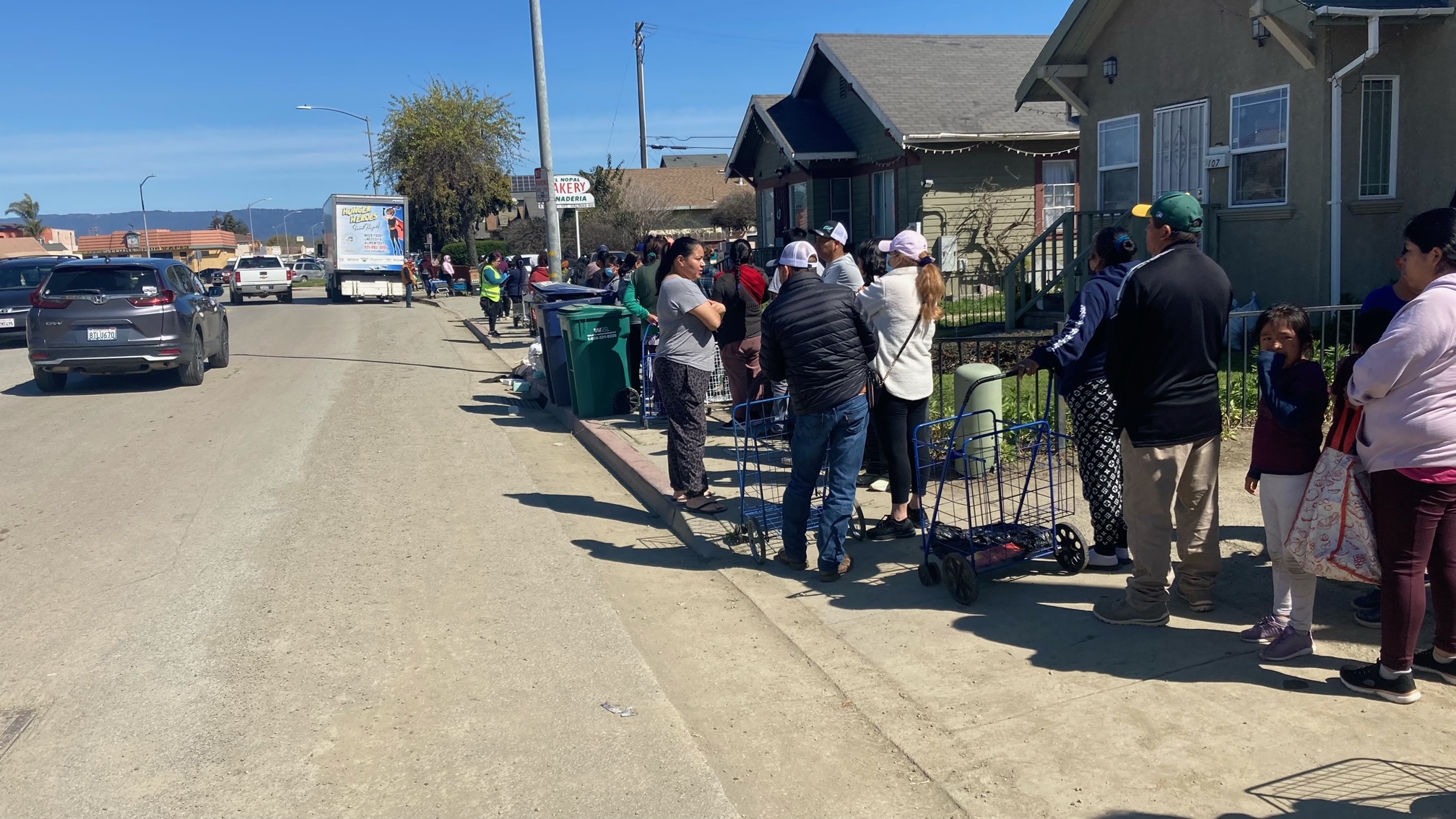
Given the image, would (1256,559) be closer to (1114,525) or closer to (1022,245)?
(1114,525)

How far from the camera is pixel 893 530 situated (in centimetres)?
657

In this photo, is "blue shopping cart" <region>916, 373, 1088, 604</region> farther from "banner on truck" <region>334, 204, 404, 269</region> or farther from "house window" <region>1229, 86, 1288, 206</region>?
"banner on truck" <region>334, 204, 404, 269</region>

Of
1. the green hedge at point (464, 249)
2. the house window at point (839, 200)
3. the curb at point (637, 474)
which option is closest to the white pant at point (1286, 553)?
the curb at point (637, 474)

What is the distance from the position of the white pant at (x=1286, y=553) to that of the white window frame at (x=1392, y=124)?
28.0 ft

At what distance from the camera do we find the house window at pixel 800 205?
2366cm

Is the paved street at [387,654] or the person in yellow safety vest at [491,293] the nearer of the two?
the paved street at [387,654]

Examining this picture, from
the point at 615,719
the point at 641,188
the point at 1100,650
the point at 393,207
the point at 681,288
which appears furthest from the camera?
the point at 641,188

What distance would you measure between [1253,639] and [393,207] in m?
35.8

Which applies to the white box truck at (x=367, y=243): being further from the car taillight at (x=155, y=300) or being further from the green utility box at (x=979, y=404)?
the green utility box at (x=979, y=404)

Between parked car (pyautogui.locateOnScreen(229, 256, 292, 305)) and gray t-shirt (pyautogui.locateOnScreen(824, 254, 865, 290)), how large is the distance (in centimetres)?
3566

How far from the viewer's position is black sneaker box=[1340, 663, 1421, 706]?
406 centimetres

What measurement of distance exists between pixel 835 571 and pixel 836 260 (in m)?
2.57

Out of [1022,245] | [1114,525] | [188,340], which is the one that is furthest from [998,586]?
[1022,245]

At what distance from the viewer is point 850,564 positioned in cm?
598
